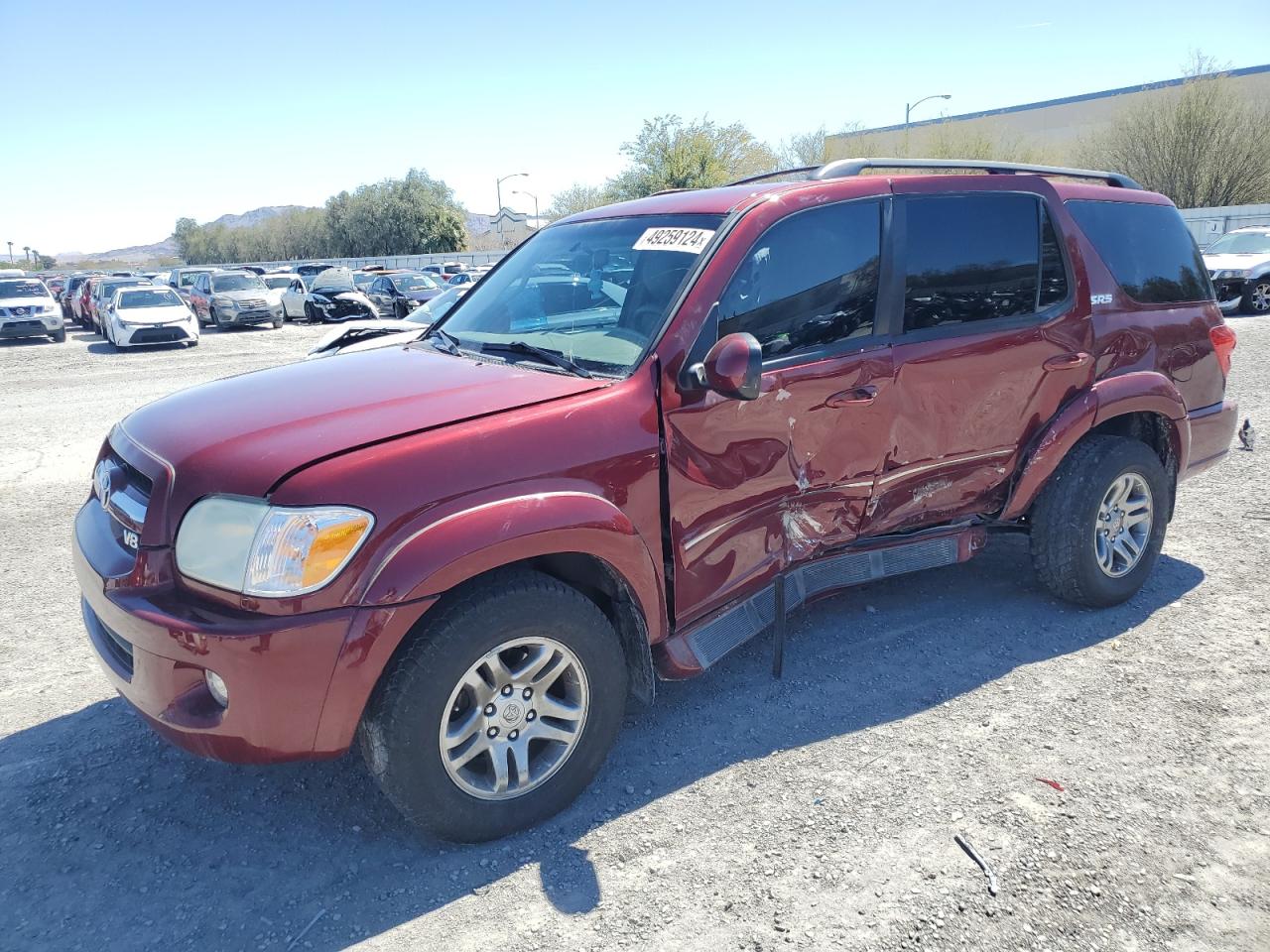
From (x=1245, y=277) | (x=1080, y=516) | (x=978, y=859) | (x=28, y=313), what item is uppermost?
(x=28, y=313)

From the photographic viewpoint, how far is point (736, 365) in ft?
9.50

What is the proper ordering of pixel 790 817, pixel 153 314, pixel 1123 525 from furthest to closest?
pixel 153 314, pixel 1123 525, pixel 790 817

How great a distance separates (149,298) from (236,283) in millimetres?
5054

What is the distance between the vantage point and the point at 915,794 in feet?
9.95

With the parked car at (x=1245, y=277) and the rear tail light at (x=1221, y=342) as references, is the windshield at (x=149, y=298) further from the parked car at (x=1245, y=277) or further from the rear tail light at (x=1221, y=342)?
the parked car at (x=1245, y=277)

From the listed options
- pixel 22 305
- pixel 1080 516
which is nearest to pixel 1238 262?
pixel 1080 516

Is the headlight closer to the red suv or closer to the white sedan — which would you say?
the red suv

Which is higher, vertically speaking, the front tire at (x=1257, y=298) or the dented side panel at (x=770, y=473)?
the dented side panel at (x=770, y=473)

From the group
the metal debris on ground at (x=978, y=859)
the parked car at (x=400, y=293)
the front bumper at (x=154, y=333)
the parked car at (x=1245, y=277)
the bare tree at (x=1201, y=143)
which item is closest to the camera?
the metal debris on ground at (x=978, y=859)

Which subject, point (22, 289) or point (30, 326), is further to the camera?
point (22, 289)

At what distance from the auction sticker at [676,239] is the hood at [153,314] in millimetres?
19285

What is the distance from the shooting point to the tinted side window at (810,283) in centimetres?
330

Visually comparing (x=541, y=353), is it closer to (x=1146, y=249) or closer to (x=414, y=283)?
(x=1146, y=249)

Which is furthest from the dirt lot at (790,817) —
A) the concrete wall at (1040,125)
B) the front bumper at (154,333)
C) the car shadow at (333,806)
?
the concrete wall at (1040,125)
